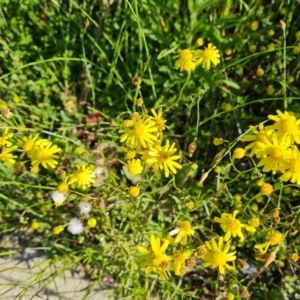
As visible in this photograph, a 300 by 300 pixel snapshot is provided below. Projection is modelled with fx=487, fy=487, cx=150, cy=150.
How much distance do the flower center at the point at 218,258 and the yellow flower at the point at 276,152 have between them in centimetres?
24

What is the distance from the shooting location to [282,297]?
58.5 inches

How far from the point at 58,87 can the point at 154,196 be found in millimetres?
512

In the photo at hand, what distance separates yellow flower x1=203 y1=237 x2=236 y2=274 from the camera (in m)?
1.19

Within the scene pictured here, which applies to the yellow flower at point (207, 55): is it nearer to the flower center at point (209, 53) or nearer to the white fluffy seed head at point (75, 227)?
the flower center at point (209, 53)

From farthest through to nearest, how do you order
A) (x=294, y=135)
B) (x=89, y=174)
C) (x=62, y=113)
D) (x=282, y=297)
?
(x=62, y=113) → (x=282, y=297) → (x=89, y=174) → (x=294, y=135)

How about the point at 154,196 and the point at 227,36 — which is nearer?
the point at 154,196

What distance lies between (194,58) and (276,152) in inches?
13.8

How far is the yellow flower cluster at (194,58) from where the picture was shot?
124 cm

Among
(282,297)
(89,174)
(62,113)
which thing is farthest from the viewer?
(62,113)

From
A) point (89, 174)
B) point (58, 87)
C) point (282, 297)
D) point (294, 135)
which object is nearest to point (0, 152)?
point (89, 174)

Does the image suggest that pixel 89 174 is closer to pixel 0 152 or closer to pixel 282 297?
pixel 0 152

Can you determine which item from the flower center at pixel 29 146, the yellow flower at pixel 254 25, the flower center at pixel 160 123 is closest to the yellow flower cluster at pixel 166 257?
the flower center at pixel 160 123

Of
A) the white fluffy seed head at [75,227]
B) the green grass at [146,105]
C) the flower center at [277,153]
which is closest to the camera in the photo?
the flower center at [277,153]

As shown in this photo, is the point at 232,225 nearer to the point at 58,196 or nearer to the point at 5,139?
the point at 58,196
